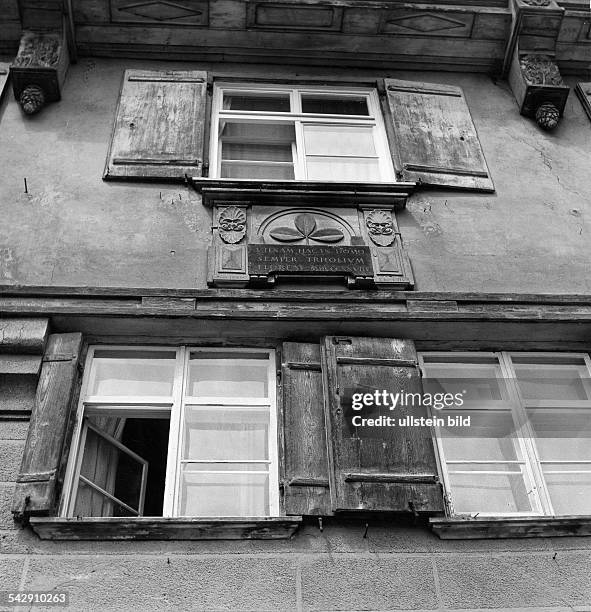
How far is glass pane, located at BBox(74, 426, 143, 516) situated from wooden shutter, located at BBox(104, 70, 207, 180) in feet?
8.02

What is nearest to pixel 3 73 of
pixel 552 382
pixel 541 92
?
pixel 541 92

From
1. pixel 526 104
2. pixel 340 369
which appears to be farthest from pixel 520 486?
pixel 526 104

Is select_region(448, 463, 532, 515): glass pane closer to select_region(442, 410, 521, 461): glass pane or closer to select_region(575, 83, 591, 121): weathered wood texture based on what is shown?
select_region(442, 410, 521, 461): glass pane

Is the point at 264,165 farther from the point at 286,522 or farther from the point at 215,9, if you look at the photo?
the point at 286,522

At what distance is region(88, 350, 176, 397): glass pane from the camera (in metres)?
5.60

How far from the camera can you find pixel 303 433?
5.29 meters

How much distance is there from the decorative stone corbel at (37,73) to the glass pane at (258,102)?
163 centimetres

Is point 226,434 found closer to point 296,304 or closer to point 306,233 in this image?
point 296,304

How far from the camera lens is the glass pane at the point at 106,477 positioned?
517cm

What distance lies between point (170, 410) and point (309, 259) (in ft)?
5.51

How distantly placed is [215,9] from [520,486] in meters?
5.54

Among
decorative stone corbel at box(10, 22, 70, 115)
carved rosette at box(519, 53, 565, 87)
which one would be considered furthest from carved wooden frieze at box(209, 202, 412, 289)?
carved rosette at box(519, 53, 565, 87)

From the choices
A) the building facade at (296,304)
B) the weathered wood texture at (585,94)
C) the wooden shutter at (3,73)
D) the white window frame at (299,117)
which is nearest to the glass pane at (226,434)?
the building facade at (296,304)

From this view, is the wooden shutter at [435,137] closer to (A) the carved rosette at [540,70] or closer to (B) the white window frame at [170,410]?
(A) the carved rosette at [540,70]
